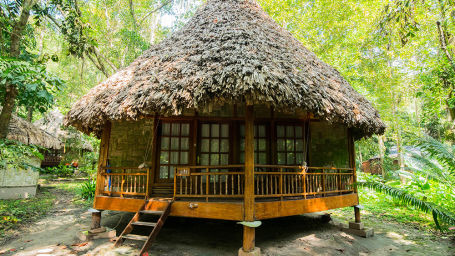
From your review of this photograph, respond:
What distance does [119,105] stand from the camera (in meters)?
5.08

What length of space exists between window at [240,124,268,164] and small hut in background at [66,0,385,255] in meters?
0.03

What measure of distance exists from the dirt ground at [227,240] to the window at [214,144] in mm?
1631

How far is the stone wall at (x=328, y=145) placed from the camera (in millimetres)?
7228

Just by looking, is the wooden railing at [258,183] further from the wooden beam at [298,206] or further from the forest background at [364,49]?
the forest background at [364,49]

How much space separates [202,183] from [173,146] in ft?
4.07

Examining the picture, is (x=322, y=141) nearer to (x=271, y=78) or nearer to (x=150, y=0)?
(x=271, y=78)

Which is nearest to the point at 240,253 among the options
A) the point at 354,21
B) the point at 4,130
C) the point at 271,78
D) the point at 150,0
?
the point at 271,78

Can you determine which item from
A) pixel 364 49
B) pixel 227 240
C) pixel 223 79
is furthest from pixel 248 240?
pixel 364 49

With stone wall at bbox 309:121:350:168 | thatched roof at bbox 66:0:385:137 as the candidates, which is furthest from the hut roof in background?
stone wall at bbox 309:121:350:168

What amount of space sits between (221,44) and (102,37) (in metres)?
10.9

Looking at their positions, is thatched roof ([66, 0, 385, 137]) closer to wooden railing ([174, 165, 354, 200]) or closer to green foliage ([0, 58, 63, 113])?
green foliage ([0, 58, 63, 113])

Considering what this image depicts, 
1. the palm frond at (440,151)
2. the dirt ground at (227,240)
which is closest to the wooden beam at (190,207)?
the dirt ground at (227,240)

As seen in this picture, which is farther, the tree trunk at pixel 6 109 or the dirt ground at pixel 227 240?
the tree trunk at pixel 6 109

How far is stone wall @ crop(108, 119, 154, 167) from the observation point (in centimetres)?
670
